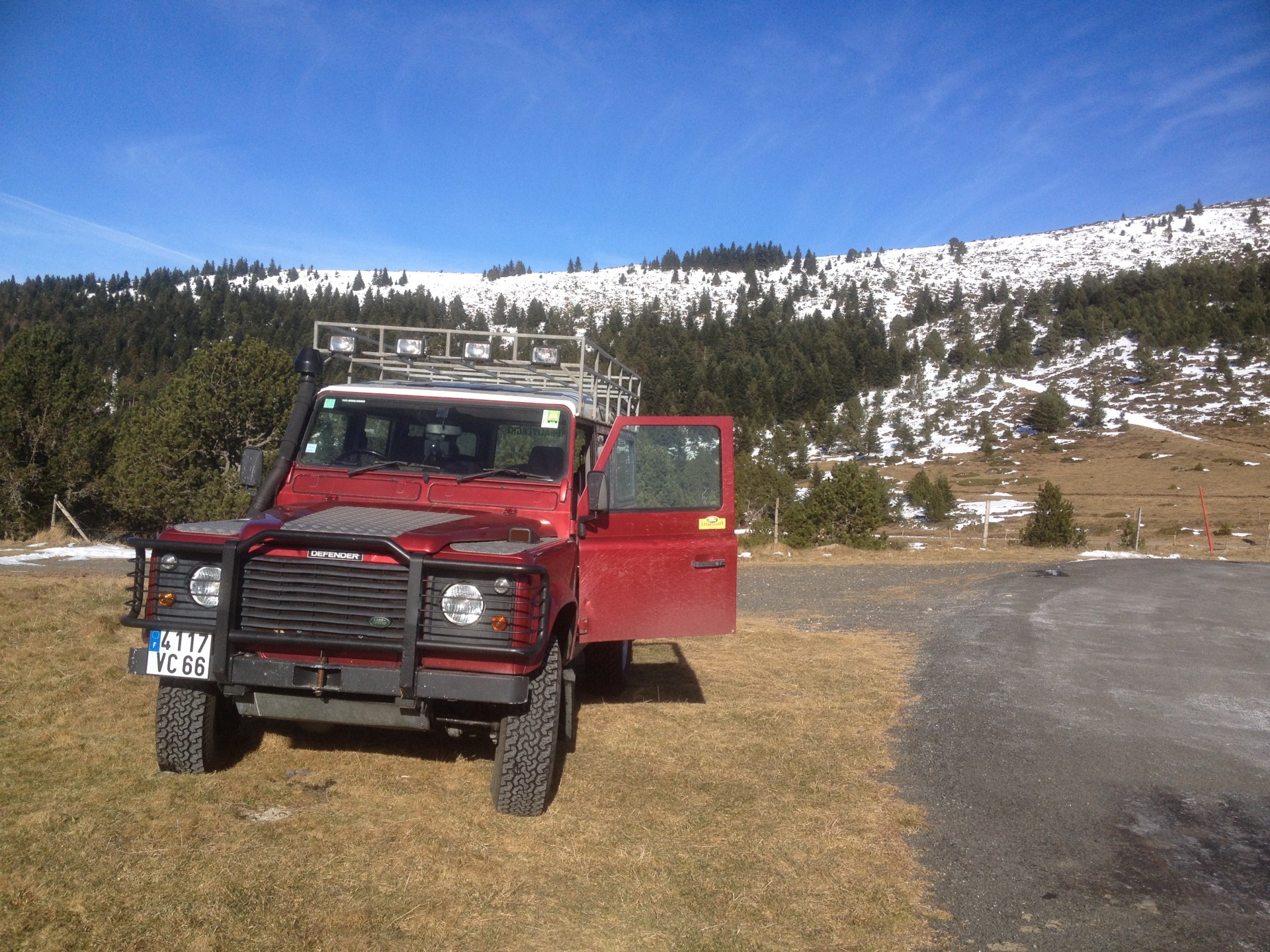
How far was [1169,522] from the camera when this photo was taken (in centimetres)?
4484

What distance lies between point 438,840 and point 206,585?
1599 millimetres


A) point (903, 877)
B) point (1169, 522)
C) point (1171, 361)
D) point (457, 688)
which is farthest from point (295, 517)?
point (1171, 361)

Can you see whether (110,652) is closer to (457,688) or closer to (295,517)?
(295,517)

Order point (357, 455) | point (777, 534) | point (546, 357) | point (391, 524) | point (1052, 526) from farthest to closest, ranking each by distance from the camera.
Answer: point (1052, 526) → point (777, 534) → point (546, 357) → point (357, 455) → point (391, 524)

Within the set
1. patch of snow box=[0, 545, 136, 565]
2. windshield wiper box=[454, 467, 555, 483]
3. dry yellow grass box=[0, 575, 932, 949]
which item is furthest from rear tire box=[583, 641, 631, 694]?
patch of snow box=[0, 545, 136, 565]

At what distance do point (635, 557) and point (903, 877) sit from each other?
2.62 metres

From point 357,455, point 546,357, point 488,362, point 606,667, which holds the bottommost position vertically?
point 606,667

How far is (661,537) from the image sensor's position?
20.0 ft

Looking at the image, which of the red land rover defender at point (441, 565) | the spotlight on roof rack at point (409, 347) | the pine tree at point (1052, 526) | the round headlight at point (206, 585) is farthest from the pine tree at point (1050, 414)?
the round headlight at point (206, 585)

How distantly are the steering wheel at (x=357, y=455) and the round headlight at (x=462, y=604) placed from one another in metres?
1.94

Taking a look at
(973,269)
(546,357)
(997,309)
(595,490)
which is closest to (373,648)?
(595,490)

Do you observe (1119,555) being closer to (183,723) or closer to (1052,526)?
(1052,526)

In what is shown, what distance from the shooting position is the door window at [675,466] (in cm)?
615

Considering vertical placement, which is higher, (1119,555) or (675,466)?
(675,466)
